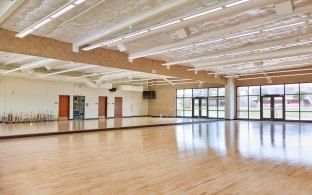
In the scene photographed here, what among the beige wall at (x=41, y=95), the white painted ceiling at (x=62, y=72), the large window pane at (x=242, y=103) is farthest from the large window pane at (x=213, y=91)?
the beige wall at (x=41, y=95)

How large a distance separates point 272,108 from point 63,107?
13.4 m

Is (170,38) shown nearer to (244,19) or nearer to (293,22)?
(244,19)

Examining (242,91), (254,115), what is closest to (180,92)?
(242,91)

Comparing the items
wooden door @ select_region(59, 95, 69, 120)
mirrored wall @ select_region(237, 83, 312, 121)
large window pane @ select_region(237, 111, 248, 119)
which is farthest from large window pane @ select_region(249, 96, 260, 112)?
wooden door @ select_region(59, 95, 69, 120)

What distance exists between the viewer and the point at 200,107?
66.7 feet

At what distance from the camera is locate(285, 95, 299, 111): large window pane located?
54.2 feet

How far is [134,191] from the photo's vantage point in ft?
10.6

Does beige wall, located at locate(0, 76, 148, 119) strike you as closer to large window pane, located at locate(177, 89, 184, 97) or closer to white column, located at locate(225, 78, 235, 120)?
large window pane, located at locate(177, 89, 184, 97)

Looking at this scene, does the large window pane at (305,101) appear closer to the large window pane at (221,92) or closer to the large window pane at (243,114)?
the large window pane at (243,114)

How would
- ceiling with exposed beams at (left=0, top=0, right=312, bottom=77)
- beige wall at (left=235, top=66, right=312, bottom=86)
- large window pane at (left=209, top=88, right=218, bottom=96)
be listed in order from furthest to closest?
1. large window pane at (left=209, top=88, right=218, bottom=96)
2. beige wall at (left=235, top=66, right=312, bottom=86)
3. ceiling with exposed beams at (left=0, top=0, right=312, bottom=77)

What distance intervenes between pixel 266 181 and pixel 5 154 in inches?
207

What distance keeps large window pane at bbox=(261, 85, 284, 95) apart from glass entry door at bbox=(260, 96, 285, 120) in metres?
0.28

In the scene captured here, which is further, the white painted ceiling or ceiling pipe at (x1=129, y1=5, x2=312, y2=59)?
the white painted ceiling

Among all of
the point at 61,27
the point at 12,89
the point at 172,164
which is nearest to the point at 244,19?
the point at 172,164
